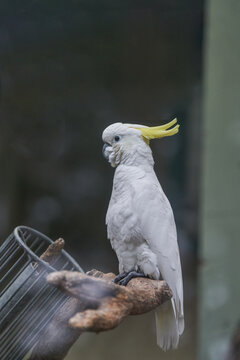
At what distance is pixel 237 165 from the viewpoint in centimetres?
205

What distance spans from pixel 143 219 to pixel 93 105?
0.69 metres

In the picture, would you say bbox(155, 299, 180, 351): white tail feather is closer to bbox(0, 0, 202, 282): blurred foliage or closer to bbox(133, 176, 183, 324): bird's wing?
bbox(133, 176, 183, 324): bird's wing

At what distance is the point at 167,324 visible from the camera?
124cm

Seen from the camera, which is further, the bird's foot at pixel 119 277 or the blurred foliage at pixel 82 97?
the blurred foliage at pixel 82 97

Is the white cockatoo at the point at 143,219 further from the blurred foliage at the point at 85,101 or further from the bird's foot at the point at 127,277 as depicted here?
the blurred foliage at the point at 85,101

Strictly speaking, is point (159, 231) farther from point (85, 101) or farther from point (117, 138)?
point (85, 101)

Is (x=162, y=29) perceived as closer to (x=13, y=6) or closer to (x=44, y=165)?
(x=13, y=6)

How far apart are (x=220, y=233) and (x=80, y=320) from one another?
138 centimetres

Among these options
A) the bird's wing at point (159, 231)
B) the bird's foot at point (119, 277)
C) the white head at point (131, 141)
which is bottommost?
the bird's foot at point (119, 277)

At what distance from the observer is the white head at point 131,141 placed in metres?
1.20

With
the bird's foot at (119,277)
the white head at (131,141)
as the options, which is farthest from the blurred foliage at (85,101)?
the bird's foot at (119,277)

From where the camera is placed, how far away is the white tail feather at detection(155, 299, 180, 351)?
1224 mm

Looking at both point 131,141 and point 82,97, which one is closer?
point 131,141

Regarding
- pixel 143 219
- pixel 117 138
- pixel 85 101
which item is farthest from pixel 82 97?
pixel 143 219
